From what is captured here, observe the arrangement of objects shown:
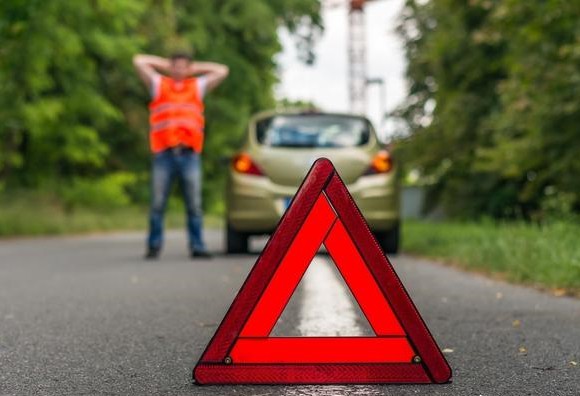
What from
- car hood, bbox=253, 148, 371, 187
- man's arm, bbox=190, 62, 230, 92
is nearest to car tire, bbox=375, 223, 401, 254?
car hood, bbox=253, 148, 371, 187

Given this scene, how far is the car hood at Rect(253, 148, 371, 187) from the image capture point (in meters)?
9.51

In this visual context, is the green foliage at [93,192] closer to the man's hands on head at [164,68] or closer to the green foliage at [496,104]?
the green foliage at [496,104]

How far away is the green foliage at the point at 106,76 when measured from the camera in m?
16.8

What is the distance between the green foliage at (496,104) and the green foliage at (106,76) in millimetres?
5285

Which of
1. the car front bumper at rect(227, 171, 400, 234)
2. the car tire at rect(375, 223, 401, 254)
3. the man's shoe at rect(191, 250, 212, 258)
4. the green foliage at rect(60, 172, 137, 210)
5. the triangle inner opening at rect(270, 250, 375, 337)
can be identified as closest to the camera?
the triangle inner opening at rect(270, 250, 375, 337)

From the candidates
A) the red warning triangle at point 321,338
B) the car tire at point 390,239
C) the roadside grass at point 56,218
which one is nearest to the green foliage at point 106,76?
the roadside grass at point 56,218

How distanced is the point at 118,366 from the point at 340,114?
22.3 ft

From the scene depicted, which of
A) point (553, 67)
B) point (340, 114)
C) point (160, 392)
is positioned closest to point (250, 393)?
point (160, 392)

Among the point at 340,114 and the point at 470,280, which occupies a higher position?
the point at 340,114

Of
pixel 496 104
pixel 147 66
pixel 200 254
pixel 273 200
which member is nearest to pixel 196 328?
pixel 273 200

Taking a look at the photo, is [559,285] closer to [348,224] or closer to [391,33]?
[348,224]

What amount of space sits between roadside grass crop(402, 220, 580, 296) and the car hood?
1.39 m

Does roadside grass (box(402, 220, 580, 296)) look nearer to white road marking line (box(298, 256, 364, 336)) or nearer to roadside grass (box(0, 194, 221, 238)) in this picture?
white road marking line (box(298, 256, 364, 336))

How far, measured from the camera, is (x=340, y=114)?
10.1m
